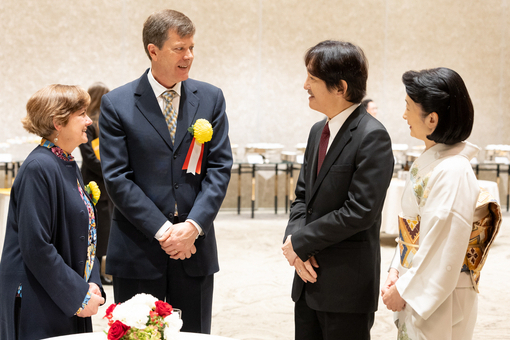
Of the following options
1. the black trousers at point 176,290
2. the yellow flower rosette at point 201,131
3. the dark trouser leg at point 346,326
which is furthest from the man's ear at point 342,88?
the black trousers at point 176,290

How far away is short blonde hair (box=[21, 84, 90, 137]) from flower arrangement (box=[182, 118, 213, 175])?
469 mm

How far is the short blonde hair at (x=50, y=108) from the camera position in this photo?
1.84m

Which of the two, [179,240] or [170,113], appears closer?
[179,240]

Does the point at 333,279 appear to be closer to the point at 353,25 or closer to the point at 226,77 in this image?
the point at 226,77

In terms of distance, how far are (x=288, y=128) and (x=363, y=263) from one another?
671 centimetres

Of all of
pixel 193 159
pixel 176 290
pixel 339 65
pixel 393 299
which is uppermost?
pixel 339 65

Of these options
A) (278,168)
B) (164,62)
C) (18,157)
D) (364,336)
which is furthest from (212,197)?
(278,168)

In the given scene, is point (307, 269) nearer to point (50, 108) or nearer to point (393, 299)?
point (393, 299)

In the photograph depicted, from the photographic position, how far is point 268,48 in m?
8.34

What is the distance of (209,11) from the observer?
8.05 metres

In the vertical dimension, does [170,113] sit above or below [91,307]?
above

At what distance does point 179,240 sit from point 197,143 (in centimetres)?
41

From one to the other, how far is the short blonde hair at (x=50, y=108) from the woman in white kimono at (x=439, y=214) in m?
1.19

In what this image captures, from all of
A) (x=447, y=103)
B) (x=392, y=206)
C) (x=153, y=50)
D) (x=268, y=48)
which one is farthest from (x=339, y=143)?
(x=268, y=48)
